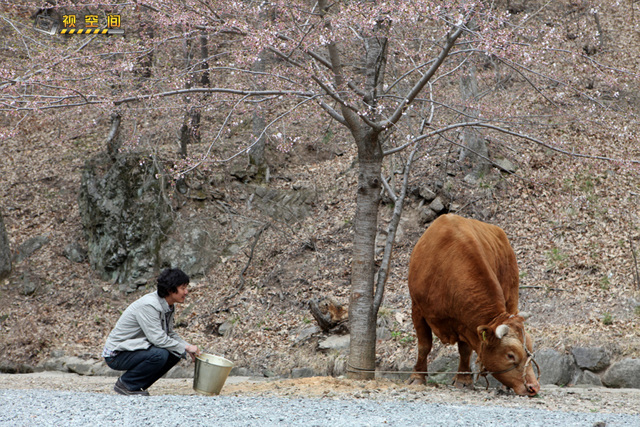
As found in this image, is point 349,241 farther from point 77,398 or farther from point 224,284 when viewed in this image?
point 77,398

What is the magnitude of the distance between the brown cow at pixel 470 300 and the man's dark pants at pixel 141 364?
10.1 feet

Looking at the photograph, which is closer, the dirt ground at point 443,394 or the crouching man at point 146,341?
the dirt ground at point 443,394

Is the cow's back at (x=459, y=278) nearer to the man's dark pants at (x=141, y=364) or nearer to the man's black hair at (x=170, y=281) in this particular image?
the man's black hair at (x=170, y=281)

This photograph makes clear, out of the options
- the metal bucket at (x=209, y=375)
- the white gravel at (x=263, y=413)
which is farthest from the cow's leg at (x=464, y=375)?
the metal bucket at (x=209, y=375)

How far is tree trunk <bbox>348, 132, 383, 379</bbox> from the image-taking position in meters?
7.03

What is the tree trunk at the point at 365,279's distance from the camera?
7027 mm

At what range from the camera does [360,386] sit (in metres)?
6.35

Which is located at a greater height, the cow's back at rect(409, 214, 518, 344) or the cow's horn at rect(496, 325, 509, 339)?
the cow's back at rect(409, 214, 518, 344)

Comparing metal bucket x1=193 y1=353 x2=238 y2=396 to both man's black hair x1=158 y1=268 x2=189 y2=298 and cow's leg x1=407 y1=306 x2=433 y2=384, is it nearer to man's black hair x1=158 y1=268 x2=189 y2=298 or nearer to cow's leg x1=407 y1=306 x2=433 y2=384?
man's black hair x1=158 y1=268 x2=189 y2=298

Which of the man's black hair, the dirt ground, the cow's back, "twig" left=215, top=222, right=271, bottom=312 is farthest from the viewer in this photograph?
"twig" left=215, top=222, right=271, bottom=312

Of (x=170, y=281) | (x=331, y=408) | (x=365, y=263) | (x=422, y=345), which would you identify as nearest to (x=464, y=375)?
(x=422, y=345)

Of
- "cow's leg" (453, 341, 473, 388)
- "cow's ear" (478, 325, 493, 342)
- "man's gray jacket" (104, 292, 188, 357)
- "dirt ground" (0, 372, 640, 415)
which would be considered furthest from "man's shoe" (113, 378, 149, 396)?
"cow's leg" (453, 341, 473, 388)

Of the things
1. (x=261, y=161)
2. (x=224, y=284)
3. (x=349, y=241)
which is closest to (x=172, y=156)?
(x=261, y=161)

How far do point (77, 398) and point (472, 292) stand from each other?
414cm
